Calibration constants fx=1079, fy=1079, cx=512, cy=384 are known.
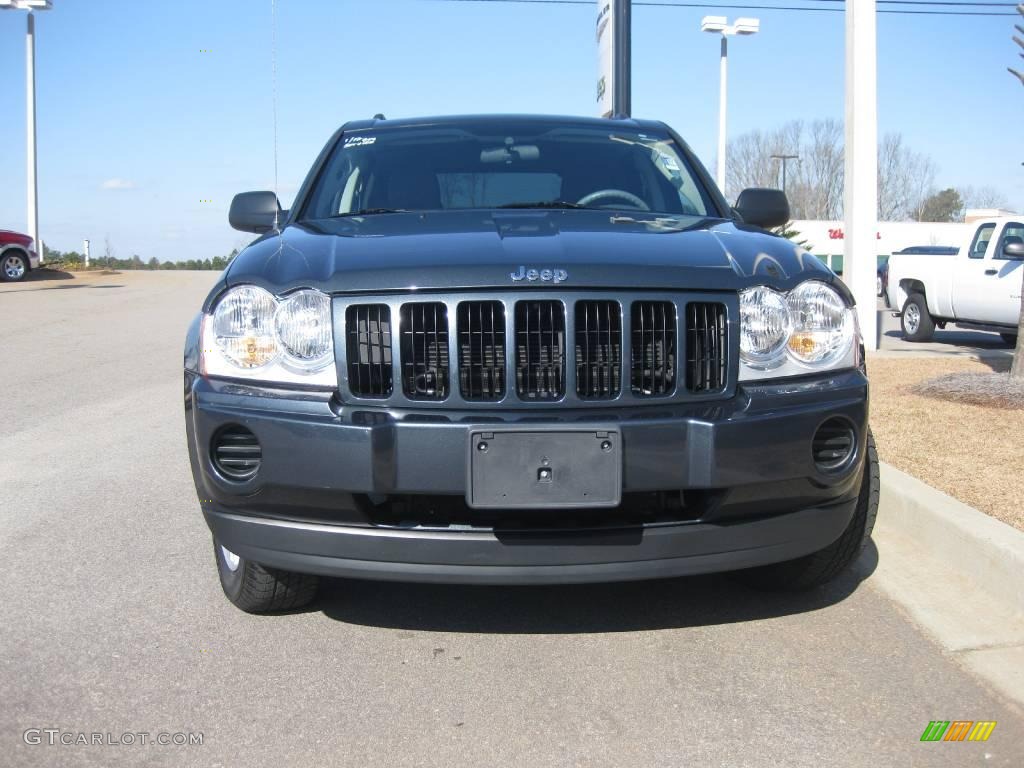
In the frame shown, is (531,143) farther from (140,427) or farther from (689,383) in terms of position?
(140,427)

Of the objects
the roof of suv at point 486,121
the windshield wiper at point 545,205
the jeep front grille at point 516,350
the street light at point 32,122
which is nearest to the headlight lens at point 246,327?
the jeep front grille at point 516,350

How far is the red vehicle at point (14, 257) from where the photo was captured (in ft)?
84.2

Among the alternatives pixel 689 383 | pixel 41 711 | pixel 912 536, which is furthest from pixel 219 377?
pixel 912 536

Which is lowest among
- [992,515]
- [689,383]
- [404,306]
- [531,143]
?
[992,515]

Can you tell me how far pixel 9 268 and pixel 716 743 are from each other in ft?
87.4

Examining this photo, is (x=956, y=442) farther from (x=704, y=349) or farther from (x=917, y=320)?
(x=917, y=320)

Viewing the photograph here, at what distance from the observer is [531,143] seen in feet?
15.7

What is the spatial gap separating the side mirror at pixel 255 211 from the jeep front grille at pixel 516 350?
1782 millimetres

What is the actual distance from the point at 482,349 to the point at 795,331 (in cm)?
96

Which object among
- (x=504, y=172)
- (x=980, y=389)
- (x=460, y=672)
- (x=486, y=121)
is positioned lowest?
(x=460, y=672)

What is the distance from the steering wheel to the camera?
4.52 meters

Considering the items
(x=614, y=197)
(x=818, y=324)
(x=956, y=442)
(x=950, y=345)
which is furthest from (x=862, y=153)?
(x=818, y=324)

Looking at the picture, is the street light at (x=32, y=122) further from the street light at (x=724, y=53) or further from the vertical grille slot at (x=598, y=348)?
the vertical grille slot at (x=598, y=348)

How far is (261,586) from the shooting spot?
3.46 meters
